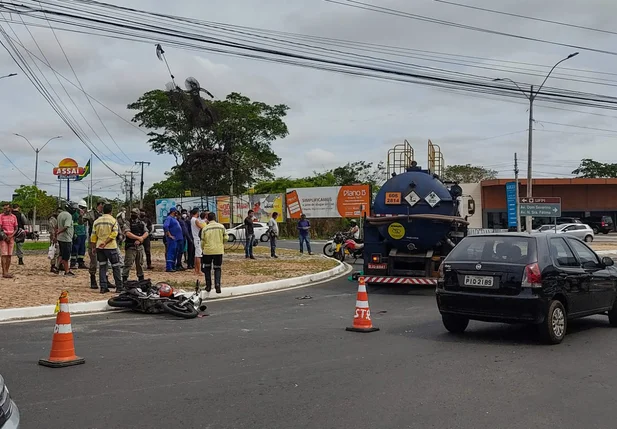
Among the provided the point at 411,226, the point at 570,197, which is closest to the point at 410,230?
the point at 411,226

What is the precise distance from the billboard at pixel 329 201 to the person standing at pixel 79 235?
105 ft

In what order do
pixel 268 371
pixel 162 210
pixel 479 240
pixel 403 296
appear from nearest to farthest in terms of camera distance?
1. pixel 268 371
2. pixel 479 240
3. pixel 403 296
4. pixel 162 210

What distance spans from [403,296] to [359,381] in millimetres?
8052

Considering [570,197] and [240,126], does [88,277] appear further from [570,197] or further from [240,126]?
[570,197]

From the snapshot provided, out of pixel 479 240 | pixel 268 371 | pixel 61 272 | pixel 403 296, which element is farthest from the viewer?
pixel 61 272

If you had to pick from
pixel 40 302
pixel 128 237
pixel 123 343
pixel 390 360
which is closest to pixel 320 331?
pixel 390 360

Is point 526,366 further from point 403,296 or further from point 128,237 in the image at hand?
point 128,237

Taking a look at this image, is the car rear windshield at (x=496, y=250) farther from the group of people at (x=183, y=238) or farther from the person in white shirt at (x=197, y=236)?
the person in white shirt at (x=197, y=236)

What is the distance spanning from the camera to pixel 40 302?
37.6 ft

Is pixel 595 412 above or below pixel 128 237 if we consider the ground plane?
below

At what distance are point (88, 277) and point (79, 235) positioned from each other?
1.88 meters

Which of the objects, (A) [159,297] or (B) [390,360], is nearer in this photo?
(B) [390,360]

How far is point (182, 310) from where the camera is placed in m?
10.7

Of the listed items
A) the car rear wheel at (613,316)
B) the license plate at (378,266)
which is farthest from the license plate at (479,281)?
the license plate at (378,266)
